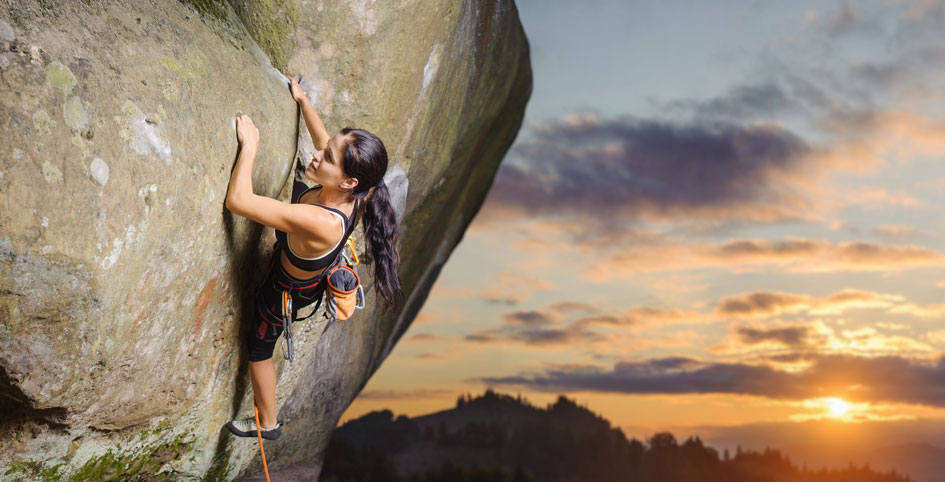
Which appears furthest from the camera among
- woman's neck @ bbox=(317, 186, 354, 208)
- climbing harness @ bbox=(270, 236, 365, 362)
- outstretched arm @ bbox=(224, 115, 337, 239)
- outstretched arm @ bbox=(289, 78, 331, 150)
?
outstretched arm @ bbox=(289, 78, 331, 150)

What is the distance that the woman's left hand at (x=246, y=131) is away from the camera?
352cm

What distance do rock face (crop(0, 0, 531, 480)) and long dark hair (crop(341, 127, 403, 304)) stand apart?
0.47 meters

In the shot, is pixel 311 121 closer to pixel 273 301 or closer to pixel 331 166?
pixel 331 166

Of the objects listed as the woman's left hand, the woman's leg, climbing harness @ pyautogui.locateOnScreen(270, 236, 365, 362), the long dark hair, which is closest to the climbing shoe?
the woman's leg

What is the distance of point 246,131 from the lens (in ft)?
11.6

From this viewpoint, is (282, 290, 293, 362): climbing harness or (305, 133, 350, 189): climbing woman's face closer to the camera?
(305, 133, 350, 189): climbing woman's face

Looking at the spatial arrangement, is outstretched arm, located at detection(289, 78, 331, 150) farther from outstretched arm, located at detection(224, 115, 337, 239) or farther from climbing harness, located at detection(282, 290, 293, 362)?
A: climbing harness, located at detection(282, 290, 293, 362)

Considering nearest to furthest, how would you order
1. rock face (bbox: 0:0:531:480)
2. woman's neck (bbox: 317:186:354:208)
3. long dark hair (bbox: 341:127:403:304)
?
rock face (bbox: 0:0:531:480) → long dark hair (bbox: 341:127:403:304) → woman's neck (bbox: 317:186:354:208)

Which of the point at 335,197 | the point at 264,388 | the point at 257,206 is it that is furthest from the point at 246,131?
the point at 264,388

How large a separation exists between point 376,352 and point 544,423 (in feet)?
32.7

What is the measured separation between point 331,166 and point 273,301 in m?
0.86

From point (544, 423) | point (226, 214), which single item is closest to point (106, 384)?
point (226, 214)

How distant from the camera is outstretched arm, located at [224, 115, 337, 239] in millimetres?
3416

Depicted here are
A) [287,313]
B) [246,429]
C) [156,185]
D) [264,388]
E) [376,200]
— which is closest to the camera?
[156,185]
